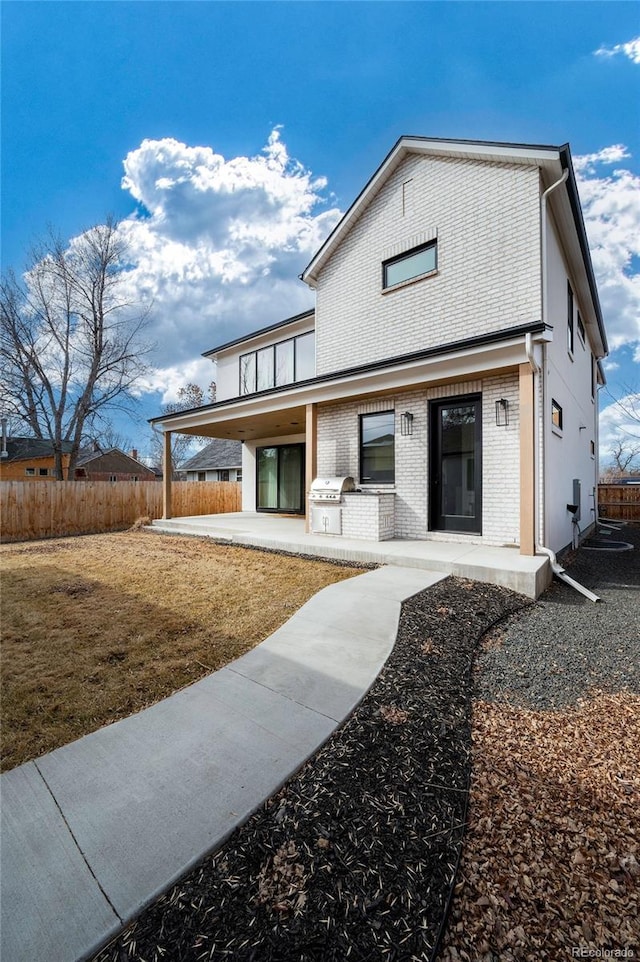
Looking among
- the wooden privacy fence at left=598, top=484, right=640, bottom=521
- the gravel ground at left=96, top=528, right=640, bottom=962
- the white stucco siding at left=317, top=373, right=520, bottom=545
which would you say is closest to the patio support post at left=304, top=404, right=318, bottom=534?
the white stucco siding at left=317, top=373, right=520, bottom=545

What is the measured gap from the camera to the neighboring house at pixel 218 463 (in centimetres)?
2338

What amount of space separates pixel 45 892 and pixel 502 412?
7129mm

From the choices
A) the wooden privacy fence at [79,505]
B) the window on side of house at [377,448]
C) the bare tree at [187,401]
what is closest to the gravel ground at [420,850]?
the window on side of house at [377,448]

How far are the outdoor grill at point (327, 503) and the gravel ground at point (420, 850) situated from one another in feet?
16.8

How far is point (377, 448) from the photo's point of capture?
28.0 ft

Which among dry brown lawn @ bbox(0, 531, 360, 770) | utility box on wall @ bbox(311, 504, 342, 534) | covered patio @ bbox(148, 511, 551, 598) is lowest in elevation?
dry brown lawn @ bbox(0, 531, 360, 770)

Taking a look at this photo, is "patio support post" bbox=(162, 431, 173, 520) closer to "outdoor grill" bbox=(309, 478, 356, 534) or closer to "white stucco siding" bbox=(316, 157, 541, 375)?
"white stucco siding" bbox=(316, 157, 541, 375)

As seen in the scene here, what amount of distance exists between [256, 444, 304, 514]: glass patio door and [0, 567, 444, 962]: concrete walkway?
1020 centimetres

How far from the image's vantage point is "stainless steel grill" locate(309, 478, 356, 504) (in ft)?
26.2

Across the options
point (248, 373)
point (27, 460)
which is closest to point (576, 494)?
point (248, 373)

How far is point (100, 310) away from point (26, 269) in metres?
2.94

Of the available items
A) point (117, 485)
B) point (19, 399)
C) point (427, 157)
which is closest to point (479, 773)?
point (427, 157)

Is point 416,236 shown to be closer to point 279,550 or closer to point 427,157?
point 427,157

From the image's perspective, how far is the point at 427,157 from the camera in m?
8.22
